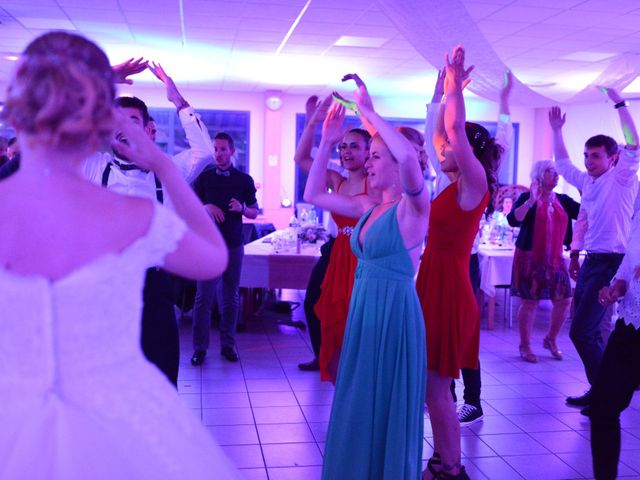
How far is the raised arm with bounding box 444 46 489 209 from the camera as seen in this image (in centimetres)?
246

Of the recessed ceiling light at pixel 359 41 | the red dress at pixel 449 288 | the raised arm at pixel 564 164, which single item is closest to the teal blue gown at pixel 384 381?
the red dress at pixel 449 288

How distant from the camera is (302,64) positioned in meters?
9.64

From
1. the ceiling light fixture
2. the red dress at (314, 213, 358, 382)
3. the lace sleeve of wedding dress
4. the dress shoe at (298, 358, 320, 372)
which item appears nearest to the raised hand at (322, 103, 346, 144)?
the red dress at (314, 213, 358, 382)

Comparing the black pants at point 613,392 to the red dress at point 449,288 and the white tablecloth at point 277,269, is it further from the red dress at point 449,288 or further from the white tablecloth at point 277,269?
the white tablecloth at point 277,269

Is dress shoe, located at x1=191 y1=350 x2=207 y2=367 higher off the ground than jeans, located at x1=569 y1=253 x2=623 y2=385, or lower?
lower

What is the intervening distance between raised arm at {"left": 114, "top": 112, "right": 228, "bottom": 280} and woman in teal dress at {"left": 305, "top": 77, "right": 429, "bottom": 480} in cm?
113

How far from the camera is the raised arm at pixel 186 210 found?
117cm

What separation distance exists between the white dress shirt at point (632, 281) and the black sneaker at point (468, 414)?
1.34 metres

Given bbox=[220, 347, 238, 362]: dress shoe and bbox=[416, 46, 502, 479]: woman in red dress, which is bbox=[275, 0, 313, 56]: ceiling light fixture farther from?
bbox=[416, 46, 502, 479]: woman in red dress

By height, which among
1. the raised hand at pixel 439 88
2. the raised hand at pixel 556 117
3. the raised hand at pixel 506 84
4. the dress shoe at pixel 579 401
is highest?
the raised hand at pixel 506 84

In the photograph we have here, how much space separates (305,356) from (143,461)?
4006 mm

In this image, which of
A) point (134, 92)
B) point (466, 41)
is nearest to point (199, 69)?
point (134, 92)

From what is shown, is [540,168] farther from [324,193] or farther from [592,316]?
[324,193]

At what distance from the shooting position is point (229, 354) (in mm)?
4812
